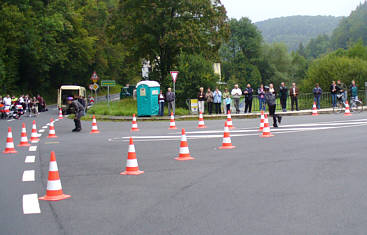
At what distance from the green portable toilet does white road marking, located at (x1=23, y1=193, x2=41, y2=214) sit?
21078 mm

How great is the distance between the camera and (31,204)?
6516 millimetres

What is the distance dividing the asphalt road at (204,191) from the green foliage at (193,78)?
2079 cm

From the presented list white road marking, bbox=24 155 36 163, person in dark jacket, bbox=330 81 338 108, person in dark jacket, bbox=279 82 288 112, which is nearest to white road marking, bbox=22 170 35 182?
white road marking, bbox=24 155 36 163

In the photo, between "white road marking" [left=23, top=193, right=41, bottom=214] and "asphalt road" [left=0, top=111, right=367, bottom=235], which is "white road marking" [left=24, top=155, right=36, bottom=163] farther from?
"white road marking" [left=23, top=193, right=41, bottom=214]

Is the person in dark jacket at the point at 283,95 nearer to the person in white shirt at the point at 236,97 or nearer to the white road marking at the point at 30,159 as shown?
the person in white shirt at the point at 236,97

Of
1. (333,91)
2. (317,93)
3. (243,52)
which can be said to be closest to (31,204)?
(333,91)

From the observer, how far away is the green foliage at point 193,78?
33469mm

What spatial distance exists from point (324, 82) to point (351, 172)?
1354 inches

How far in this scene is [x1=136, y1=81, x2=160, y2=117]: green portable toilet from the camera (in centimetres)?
2823

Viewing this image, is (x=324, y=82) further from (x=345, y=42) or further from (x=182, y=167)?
(x=345, y=42)

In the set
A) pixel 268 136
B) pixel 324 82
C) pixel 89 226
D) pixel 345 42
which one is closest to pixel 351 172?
pixel 89 226

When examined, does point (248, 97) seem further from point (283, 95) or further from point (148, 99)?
point (148, 99)

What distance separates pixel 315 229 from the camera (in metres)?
4.97

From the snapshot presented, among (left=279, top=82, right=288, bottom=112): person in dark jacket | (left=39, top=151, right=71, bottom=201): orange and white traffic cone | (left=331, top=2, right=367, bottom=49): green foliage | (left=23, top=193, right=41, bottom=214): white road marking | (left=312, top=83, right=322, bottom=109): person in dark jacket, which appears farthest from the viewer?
(left=331, top=2, right=367, bottom=49): green foliage
